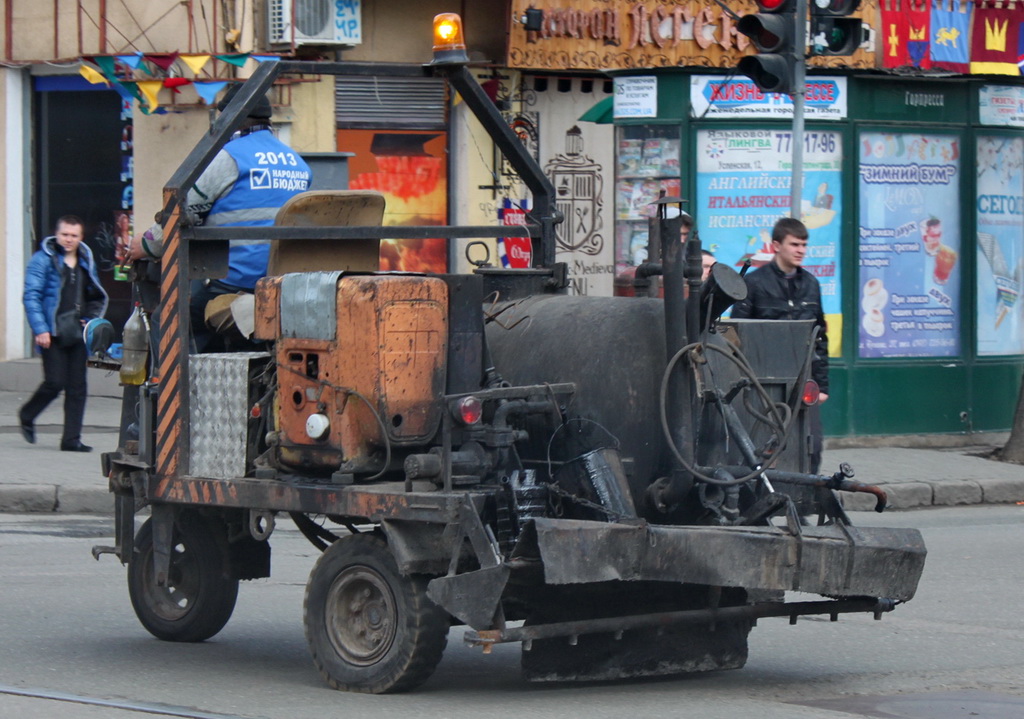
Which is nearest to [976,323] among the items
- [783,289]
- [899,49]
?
[899,49]

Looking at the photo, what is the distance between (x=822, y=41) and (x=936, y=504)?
3484mm

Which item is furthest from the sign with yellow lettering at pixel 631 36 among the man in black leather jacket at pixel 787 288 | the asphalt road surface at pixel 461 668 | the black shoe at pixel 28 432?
the asphalt road surface at pixel 461 668

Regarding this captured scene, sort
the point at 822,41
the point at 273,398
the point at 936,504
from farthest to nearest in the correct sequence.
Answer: the point at 936,504
the point at 822,41
the point at 273,398

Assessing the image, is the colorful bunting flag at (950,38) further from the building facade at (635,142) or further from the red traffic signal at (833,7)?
the red traffic signal at (833,7)

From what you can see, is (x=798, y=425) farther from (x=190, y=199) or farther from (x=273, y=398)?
(x=190, y=199)

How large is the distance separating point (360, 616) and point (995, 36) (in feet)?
35.8

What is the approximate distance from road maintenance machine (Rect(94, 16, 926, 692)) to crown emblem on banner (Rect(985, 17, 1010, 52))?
9.37m

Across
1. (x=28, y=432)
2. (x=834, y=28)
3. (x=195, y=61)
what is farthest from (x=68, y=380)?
(x=834, y=28)

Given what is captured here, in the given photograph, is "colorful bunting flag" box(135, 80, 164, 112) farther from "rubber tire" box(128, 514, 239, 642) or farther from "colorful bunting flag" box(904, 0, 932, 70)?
"rubber tire" box(128, 514, 239, 642)

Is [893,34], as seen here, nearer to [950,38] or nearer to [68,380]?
[950,38]

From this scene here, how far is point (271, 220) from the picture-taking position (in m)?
7.03

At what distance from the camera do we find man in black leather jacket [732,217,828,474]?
9266mm

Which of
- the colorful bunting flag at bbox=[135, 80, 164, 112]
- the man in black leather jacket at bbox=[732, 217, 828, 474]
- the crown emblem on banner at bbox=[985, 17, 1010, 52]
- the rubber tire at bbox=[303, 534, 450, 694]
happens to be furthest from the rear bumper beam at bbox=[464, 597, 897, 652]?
the colorful bunting flag at bbox=[135, 80, 164, 112]

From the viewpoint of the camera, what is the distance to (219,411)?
21.0 ft
